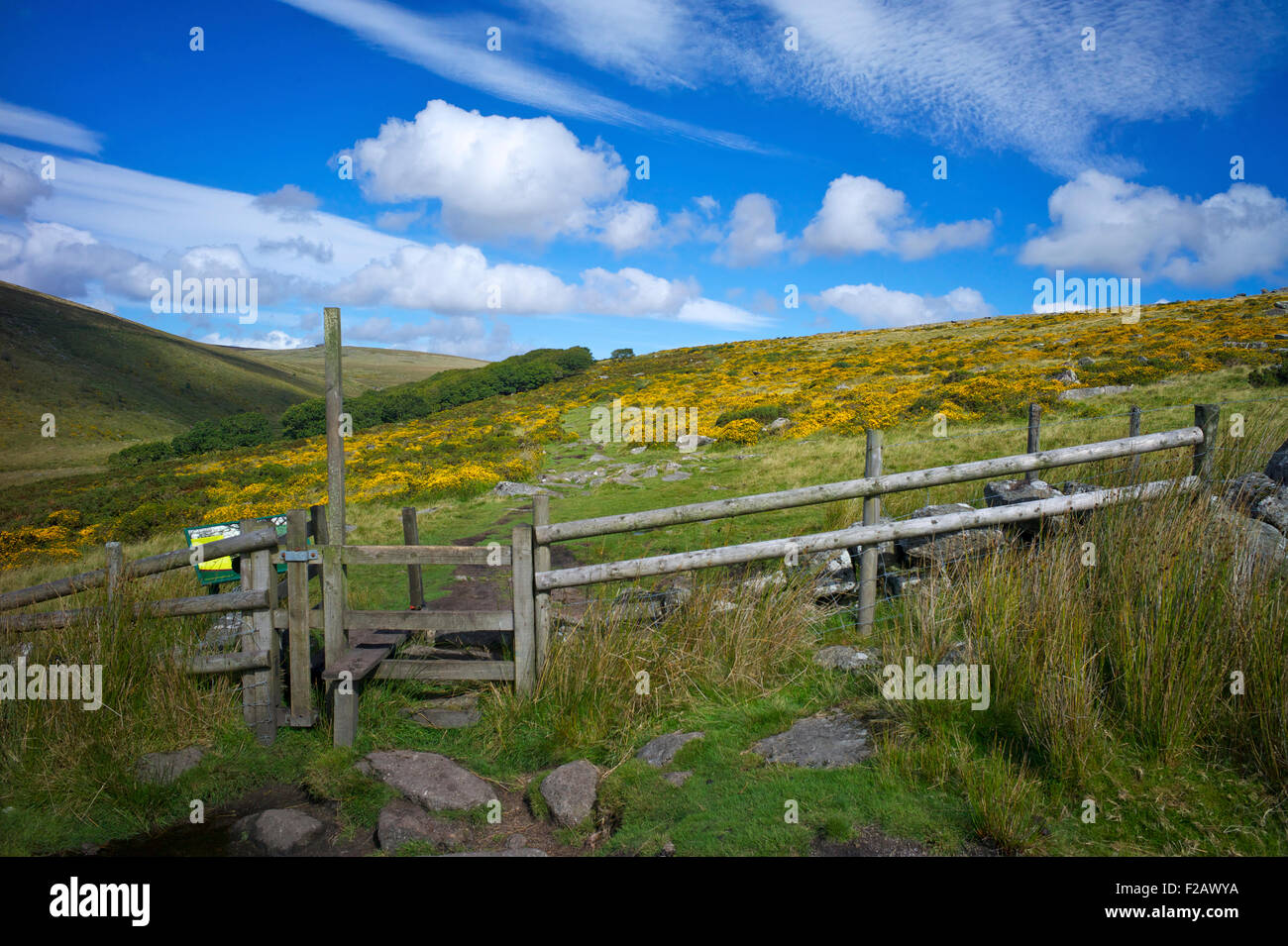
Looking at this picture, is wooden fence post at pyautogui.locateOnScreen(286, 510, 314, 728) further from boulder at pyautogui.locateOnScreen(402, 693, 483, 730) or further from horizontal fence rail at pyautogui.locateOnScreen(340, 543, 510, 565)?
boulder at pyautogui.locateOnScreen(402, 693, 483, 730)

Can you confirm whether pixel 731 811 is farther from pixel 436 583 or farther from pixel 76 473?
pixel 76 473

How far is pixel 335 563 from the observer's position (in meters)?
6.24

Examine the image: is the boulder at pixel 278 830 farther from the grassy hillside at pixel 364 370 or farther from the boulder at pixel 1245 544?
the grassy hillside at pixel 364 370

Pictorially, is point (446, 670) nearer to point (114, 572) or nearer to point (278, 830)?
point (278, 830)

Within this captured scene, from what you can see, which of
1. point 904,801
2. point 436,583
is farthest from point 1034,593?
point 436,583

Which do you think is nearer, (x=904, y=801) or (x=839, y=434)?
(x=904, y=801)

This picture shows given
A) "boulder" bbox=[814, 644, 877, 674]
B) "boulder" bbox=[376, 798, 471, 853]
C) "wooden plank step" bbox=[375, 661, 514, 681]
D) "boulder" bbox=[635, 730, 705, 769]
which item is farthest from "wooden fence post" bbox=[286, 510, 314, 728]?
"boulder" bbox=[814, 644, 877, 674]

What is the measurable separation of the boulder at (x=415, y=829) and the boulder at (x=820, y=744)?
212 centimetres

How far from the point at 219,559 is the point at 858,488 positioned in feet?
18.6

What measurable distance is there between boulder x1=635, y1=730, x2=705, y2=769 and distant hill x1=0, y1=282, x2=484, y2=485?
46375mm

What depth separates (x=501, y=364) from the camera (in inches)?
2352

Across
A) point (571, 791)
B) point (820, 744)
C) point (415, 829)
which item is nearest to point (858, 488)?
point (820, 744)
